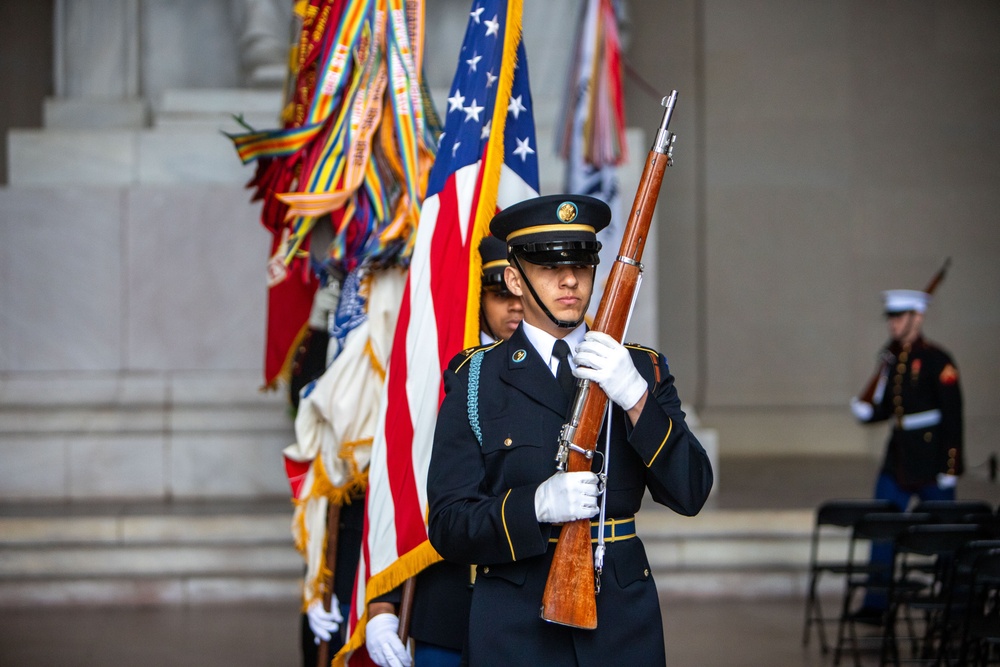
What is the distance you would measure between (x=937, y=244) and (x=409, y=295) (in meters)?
8.99

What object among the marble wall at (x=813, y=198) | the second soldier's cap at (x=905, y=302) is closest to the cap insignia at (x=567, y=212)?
the second soldier's cap at (x=905, y=302)

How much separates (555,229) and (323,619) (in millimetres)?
2000

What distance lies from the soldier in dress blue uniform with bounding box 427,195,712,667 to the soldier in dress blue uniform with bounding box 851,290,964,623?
4121 millimetres

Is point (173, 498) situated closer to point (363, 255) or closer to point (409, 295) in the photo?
point (363, 255)

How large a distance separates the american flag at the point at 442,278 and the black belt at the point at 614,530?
898 millimetres

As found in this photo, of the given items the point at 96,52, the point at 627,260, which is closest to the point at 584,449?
the point at 627,260

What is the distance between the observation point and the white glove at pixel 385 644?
2953mm

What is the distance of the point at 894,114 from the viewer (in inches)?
443

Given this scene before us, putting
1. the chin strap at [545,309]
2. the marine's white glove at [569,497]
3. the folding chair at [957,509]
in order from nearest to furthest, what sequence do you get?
→ the marine's white glove at [569,497], the chin strap at [545,309], the folding chair at [957,509]

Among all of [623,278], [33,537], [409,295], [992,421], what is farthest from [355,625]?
[992,421]

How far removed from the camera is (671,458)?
7.54 ft

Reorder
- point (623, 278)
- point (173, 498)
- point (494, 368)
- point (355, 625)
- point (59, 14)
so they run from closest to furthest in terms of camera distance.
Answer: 1. point (623, 278)
2. point (494, 368)
3. point (355, 625)
4. point (173, 498)
5. point (59, 14)

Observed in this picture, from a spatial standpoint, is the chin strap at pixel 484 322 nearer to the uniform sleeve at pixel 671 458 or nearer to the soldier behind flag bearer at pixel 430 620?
the soldier behind flag bearer at pixel 430 620

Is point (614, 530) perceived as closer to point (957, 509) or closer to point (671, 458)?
point (671, 458)
